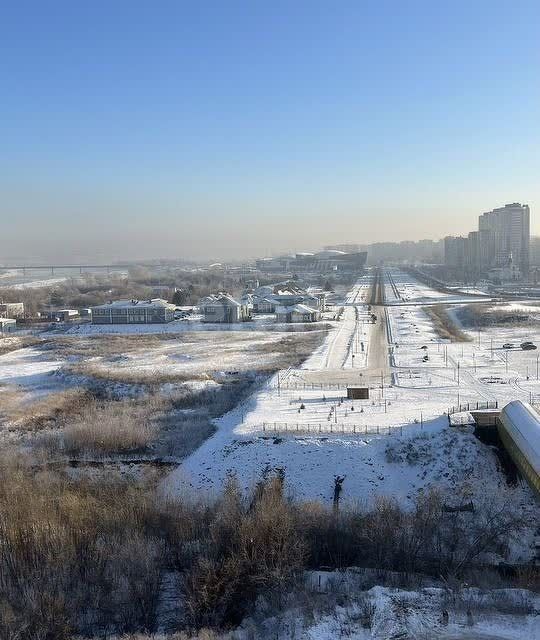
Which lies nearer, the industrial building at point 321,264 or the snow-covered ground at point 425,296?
the snow-covered ground at point 425,296

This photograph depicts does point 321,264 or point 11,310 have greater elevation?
point 321,264

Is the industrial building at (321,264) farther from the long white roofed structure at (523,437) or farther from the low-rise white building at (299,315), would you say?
the long white roofed structure at (523,437)

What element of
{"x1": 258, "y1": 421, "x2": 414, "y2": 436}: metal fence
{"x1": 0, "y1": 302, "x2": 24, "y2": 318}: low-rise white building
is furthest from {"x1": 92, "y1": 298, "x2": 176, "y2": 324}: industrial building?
{"x1": 258, "y1": 421, "x2": 414, "y2": 436}: metal fence

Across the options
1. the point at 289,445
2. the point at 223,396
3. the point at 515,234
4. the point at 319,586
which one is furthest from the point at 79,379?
the point at 515,234

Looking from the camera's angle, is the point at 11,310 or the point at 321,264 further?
the point at 321,264

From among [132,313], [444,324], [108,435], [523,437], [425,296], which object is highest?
[132,313]

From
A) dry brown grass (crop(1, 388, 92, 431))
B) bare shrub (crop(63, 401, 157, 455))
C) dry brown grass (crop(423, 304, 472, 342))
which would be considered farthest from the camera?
dry brown grass (crop(423, 304, 472, 342))

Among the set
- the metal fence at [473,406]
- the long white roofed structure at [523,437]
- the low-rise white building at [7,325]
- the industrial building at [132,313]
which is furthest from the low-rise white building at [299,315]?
the long white roofed structure at [523,437]

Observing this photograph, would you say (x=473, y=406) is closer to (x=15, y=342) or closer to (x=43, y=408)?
(x=43, y=408)

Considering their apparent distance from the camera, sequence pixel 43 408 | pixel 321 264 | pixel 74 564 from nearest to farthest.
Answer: pixel 74 564, pixel 43 408, pixel 321 264

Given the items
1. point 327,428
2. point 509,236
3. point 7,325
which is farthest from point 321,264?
point 327,428

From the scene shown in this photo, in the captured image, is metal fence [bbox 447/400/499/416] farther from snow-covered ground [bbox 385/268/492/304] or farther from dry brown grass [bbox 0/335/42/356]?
snow-covered ground [bbox 385/268/492/304]
